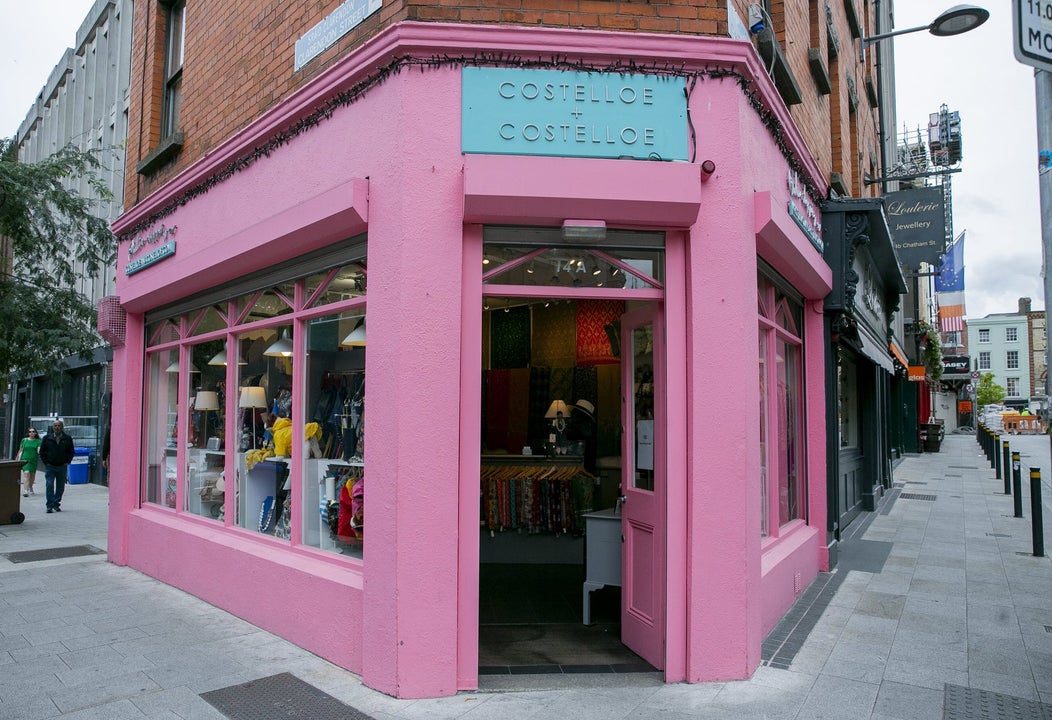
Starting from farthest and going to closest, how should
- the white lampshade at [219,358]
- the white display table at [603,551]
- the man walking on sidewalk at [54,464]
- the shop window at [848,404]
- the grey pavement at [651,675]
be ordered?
the man walking on sidewalk at [54,464] → the shop window at [848,404] → the white lampshade at [219,358] → the white display table at [603,551] → the grey pavement at [651,675]

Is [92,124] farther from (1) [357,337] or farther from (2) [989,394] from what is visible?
(2) [989,394]

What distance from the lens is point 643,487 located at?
18.2 ft

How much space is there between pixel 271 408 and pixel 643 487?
11.5ft

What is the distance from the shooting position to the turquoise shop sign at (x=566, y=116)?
16.1ft

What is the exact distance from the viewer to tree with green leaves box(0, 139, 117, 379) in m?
12.4

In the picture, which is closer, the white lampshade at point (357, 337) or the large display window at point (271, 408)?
the white lampshade at point (357, 337)

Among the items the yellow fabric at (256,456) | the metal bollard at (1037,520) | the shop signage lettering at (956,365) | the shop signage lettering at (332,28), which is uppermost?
the shop signage lettering at (332,28)

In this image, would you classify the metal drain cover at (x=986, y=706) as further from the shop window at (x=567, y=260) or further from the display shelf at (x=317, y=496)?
the display shelf at (x=317, y=496)

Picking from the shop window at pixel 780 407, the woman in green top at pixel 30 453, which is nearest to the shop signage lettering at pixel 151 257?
the shop window at pixel 780 407

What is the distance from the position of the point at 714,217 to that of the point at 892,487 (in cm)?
1398

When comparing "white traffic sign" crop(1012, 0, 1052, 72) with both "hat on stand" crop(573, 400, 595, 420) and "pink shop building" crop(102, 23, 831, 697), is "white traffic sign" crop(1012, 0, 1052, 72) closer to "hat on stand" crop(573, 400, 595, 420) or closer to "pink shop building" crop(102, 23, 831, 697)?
"pink shop building" crop(102, 23, 831, 697)

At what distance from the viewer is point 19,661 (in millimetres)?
5320

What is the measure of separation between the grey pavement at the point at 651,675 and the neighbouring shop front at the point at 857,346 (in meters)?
1.73

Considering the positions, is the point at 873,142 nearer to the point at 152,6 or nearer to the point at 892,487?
the point at 892,487
